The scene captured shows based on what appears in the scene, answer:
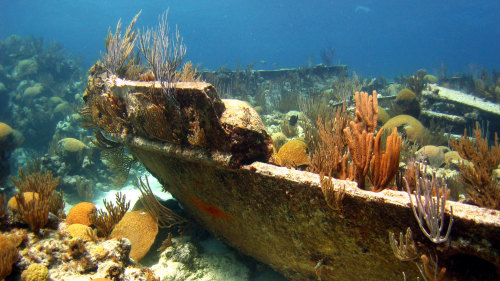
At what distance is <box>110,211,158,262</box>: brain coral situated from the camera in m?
3.82

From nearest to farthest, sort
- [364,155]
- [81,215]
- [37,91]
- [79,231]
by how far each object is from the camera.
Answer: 1. [364,155]
2. [79,231]
3. [81,215]
4. [37,91]

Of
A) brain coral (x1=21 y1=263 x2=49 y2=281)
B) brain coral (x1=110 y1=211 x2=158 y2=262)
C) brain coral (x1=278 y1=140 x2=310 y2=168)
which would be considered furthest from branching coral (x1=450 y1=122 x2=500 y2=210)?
brain coral (x1=21 y1=263 x2=49 y2=281)

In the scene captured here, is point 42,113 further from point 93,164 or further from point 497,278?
point 497,278

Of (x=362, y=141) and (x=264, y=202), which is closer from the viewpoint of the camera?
(x=362, y=141)

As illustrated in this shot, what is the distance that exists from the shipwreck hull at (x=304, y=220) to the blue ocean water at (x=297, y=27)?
66.6 meters

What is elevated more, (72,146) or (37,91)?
(37,91)

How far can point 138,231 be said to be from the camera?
3947 mm

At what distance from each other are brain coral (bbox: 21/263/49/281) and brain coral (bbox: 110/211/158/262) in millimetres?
1409

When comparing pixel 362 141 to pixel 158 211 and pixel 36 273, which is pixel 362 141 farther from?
pixel 36 273

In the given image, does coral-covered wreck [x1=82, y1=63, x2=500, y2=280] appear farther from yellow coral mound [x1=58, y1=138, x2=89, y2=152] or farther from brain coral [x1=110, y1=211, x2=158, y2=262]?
yellow coral mound [x1=58, y1=138, x2=89, y2=152]

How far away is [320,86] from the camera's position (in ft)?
55.5

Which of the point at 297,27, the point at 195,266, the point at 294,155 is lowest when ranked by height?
the point at 195,266

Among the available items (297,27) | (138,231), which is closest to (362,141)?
(138,231)

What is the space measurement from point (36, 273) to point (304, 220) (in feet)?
9.04
